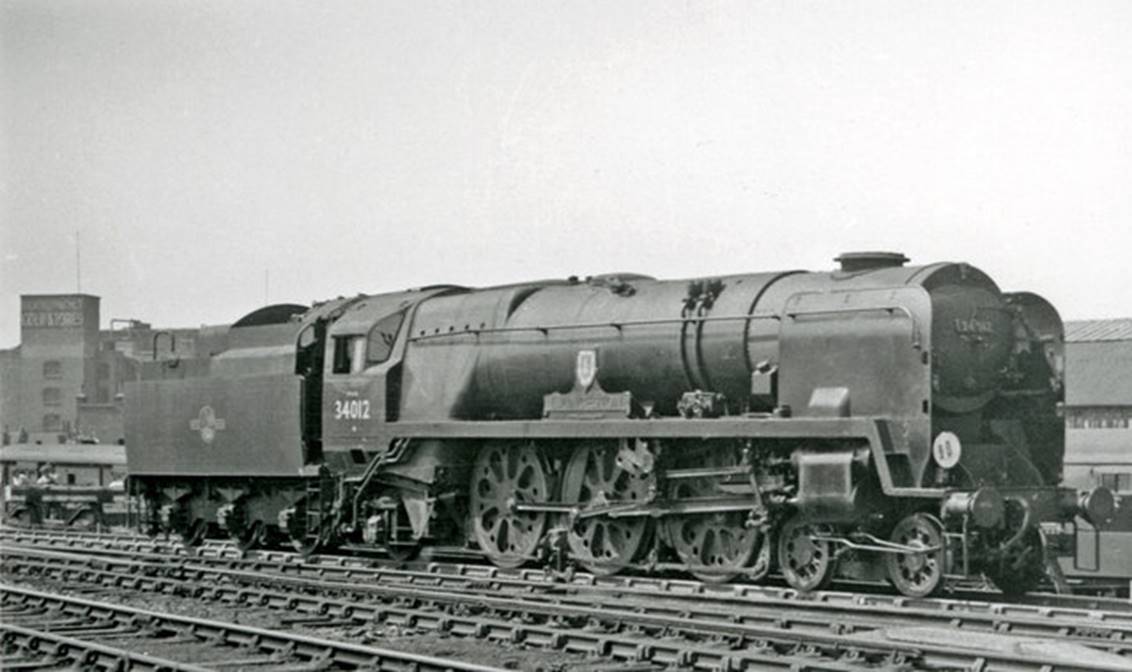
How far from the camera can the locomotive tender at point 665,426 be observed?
13711mm

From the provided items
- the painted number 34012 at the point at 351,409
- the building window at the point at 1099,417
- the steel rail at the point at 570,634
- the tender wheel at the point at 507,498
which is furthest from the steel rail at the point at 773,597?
the building window at the point at 1099,417

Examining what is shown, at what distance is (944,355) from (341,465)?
28.3ft

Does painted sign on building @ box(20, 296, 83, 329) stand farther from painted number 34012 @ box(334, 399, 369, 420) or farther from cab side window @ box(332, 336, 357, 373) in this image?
painted number 34012 @ box(334, 399, 369, 420)

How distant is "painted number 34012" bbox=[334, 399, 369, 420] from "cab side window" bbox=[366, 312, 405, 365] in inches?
21.7

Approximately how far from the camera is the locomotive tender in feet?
45.0

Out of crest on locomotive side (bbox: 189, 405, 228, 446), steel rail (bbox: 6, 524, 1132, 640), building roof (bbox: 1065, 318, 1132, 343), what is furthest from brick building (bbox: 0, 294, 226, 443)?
steel rail (bbox: 6, 524, 1132, 640)

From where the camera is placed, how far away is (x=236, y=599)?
15234 mm

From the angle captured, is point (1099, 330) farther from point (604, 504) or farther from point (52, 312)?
point (52, 312)

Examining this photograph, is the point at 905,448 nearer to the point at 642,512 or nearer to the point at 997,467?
the point at 997,467

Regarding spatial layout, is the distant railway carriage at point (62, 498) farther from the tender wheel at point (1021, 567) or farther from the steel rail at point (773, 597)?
the tender wheel at point (1021, 567)

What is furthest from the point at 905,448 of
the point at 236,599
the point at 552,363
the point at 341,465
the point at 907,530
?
the point at 341,465

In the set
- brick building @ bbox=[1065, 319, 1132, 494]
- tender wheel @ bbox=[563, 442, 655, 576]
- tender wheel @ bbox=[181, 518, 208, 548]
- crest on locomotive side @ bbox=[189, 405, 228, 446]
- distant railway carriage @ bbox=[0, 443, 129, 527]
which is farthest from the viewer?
brick building @ bbox=[1065, 319, 1132, 494]

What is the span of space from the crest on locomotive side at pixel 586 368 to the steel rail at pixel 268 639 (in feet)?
17.9

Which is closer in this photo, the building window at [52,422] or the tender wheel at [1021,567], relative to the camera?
the tender wheel at [1021,567]
